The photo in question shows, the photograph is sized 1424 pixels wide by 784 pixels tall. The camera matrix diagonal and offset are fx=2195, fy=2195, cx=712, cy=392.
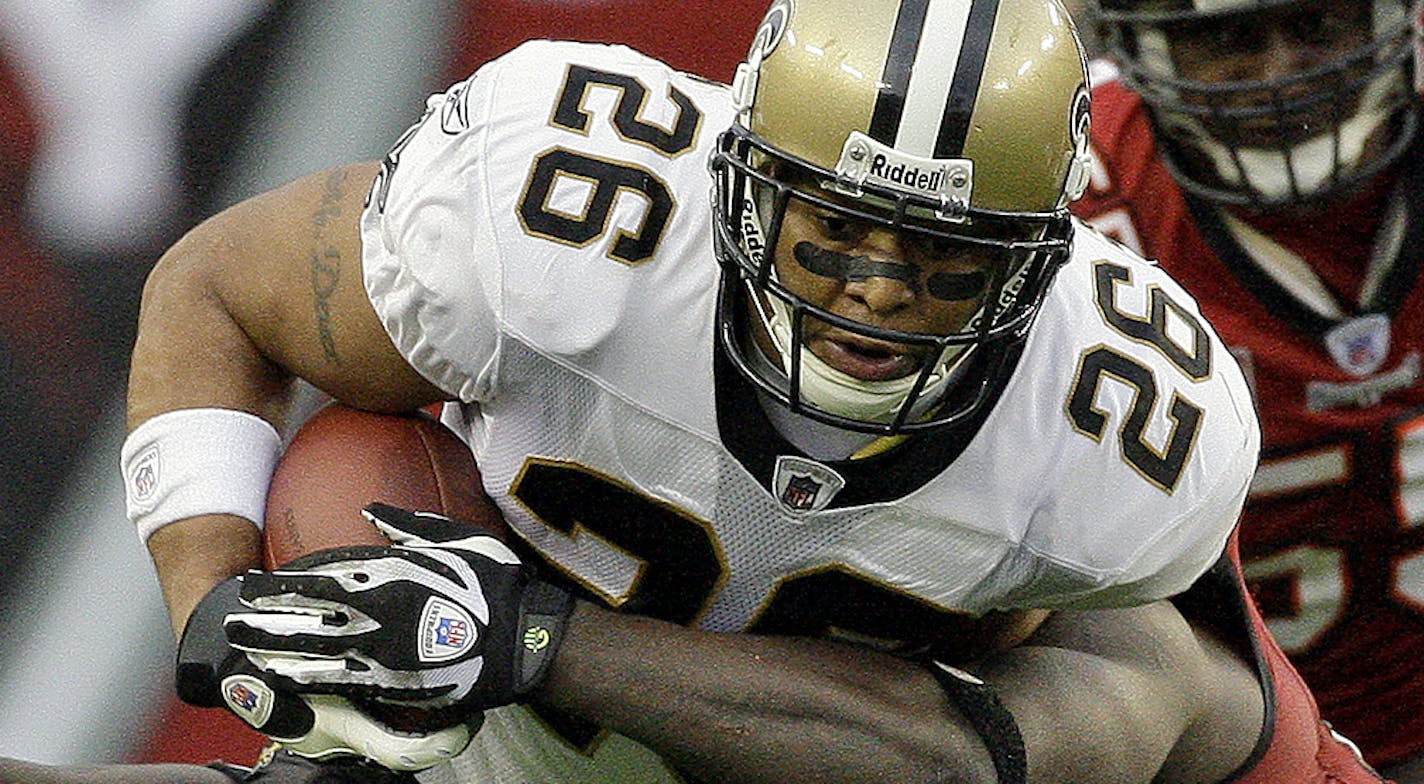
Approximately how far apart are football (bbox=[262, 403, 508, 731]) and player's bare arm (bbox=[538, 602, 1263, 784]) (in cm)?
19

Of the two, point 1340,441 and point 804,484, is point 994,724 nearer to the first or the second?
point 804,484

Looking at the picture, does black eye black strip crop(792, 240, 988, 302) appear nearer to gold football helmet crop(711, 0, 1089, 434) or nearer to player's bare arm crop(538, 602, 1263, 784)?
gold football helmet crop(711, 0, 1089, 434)

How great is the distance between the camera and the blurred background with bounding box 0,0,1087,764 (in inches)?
104

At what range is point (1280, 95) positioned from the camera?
2.52m

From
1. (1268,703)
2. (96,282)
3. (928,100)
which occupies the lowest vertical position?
(96,282)

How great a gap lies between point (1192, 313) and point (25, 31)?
5.23ft

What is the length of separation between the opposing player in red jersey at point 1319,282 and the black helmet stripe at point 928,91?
3.24ft

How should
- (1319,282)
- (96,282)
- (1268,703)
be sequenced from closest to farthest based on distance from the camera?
(1268,703) → (1319,282) → (96,282)

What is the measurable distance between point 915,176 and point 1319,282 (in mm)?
1202

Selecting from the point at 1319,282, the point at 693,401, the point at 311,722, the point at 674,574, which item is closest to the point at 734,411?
the point at 693,401

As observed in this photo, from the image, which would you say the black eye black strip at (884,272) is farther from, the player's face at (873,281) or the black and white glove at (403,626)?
the black and white glove at (403,626)

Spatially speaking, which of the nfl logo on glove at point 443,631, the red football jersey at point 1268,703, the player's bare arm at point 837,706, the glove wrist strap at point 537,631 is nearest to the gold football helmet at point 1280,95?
the red football jersey at point 1268,703

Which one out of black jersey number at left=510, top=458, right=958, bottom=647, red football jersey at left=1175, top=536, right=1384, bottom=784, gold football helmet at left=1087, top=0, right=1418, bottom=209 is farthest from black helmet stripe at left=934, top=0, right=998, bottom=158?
gold football helmet at left=1087, top=0, right=1418, bottom=209

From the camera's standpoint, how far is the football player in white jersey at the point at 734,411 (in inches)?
63.7
